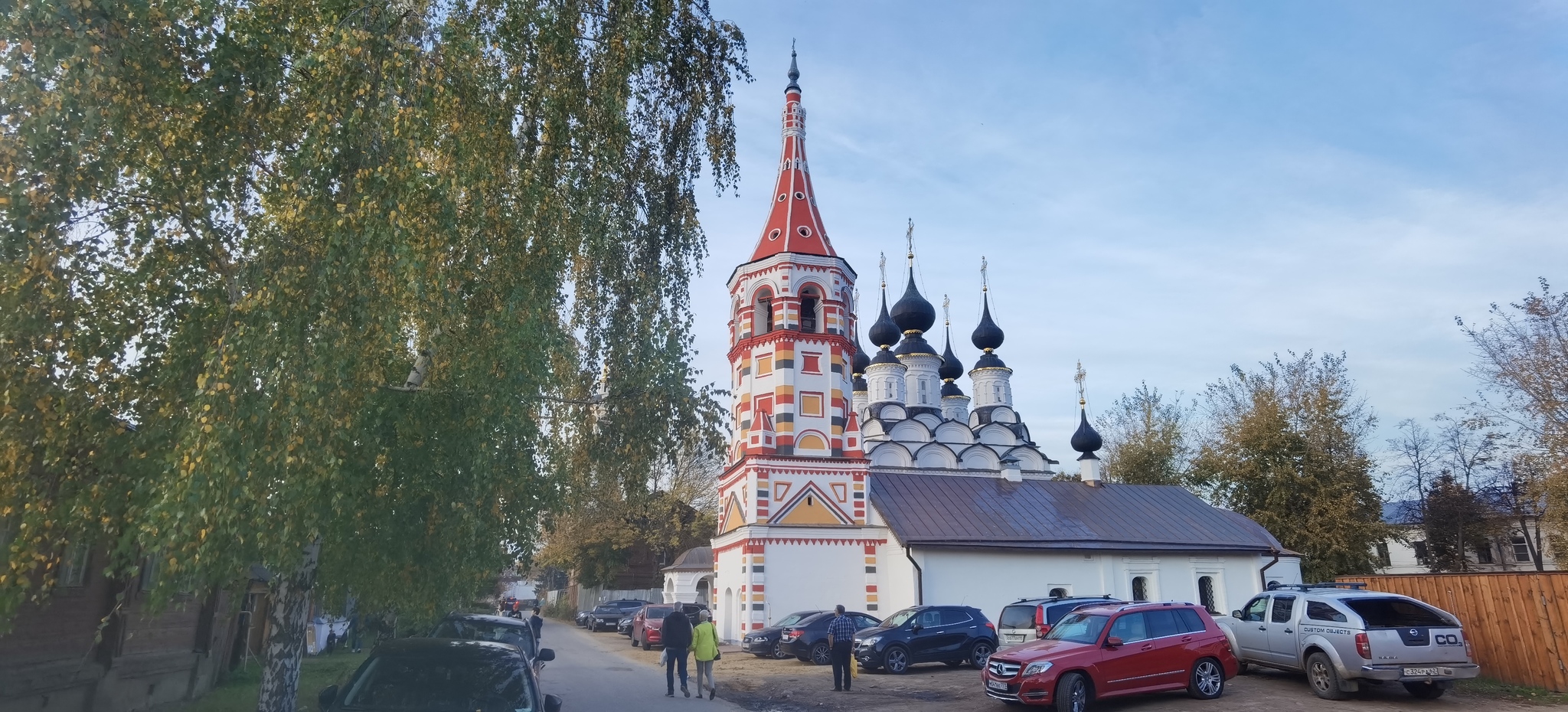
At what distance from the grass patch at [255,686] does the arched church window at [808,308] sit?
16.2 meters

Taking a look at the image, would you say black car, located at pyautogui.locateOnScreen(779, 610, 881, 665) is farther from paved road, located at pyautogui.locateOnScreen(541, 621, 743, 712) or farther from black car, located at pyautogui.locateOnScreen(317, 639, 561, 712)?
black car, located at pyautogui.locateOnScreen(317, 639, 561, 712)

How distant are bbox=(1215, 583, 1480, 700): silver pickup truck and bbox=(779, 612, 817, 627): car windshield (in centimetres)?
1173

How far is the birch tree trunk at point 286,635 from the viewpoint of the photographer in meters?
8.94

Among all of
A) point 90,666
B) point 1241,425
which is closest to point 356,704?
point 90,666

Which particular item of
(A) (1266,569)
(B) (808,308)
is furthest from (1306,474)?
(B) (808,308)

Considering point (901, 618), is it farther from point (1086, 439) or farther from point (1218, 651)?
point (1086, 439)

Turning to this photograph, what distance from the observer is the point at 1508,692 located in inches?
551

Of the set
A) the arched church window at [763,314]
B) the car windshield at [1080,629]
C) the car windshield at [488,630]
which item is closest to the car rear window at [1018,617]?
Answer: the car windshield at [1080,629]

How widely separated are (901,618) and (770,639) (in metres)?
4.73

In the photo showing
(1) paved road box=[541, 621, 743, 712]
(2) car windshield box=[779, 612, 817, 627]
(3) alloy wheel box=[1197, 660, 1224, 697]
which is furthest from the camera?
(2) car windshield box=[779, 612, 817, 627]

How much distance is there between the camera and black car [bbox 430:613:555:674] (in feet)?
44.5

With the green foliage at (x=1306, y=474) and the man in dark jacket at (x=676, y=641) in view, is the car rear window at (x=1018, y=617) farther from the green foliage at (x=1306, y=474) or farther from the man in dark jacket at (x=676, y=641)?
the green foliage at (x=1306, y=474)

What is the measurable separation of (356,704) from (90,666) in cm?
774

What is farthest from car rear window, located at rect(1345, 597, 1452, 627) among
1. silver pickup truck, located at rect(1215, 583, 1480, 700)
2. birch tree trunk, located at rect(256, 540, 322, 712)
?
birch tree trunk, located at rect(256, 540, 322, 712)
